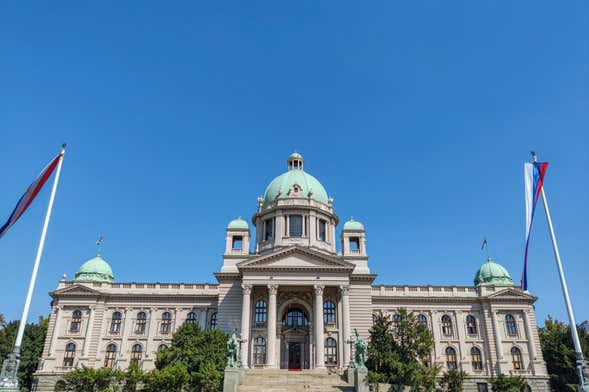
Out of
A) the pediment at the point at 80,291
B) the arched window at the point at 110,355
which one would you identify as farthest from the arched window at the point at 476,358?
the pediment at the point at 80,291

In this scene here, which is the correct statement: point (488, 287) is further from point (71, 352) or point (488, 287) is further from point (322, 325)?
point (71, 352)

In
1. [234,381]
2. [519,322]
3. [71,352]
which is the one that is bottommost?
[234,381]

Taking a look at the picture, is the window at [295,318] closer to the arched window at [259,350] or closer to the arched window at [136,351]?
the arched window at [259,350]

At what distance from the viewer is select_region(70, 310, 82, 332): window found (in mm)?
51537

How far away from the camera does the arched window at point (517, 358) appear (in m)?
50.7

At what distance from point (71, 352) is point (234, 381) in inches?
1027

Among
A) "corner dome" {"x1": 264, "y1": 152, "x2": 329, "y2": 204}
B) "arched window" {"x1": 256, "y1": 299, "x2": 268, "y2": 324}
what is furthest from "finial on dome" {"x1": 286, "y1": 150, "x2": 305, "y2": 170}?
"arched window" {"x1": 256, "y1": 299, "x2": 268, "y2": 324}

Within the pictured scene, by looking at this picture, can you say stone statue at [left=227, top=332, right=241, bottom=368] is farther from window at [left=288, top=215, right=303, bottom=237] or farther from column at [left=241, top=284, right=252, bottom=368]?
window at [left=288, top=215, right=303, bottom=237]

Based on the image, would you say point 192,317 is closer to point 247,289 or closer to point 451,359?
point 247,289

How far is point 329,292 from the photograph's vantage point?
49.0 meters

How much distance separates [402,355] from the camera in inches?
1464

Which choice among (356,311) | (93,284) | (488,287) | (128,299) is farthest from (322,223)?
(93,284)

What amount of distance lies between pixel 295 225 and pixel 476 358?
85.5 ft

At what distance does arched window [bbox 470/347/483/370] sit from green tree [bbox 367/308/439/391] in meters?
17.0
